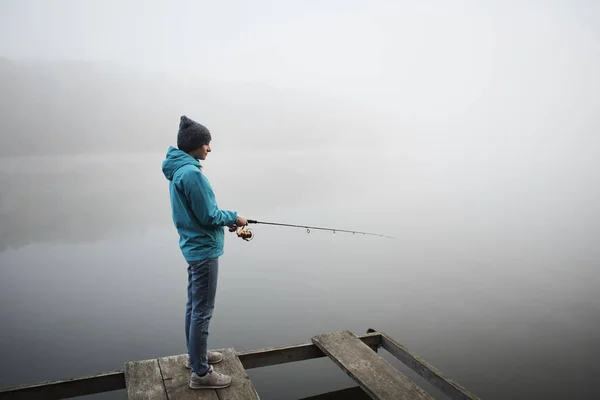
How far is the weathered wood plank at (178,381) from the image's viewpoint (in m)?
2.60

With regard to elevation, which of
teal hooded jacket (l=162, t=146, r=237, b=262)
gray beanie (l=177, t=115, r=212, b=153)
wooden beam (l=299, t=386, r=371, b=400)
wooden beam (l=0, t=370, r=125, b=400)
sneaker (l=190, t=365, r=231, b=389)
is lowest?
wooden beam (l=299, t=386, r=371, b=400)

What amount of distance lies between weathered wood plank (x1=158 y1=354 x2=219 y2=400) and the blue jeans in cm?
19

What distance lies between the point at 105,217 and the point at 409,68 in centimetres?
19582

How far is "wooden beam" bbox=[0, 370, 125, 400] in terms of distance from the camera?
9.06 ft

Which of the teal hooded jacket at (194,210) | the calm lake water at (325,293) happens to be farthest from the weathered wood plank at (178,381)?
the calm lake water at (325,293)

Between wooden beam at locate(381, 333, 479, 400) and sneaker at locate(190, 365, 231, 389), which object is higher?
sneaker at locate(190, 365, 231, 389)

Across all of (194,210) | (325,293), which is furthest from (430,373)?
(325,293)

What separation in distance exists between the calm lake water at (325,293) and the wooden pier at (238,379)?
2.67 feet

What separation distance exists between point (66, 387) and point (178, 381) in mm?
770

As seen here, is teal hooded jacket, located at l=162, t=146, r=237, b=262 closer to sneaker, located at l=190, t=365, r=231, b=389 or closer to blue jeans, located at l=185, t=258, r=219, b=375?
blue jeans, located at l=185, t=258, r=219, b=375

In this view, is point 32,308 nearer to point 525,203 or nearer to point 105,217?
point 105,217

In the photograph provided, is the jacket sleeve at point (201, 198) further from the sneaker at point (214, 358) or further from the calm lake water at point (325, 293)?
the calm lake water at point (325, 293)

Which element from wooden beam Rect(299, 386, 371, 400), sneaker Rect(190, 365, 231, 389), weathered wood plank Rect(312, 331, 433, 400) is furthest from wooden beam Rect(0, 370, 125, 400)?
wooden beam Rect(299, 386, 371, 400)

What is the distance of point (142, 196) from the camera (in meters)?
18.6
